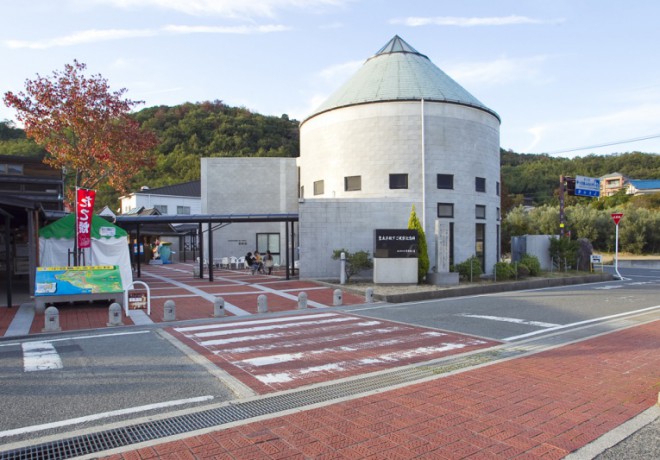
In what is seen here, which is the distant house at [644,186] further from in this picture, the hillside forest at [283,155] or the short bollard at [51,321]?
the short bollard at [51,321]

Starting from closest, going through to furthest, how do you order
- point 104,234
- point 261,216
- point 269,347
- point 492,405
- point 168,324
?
point 492,405, point 269,347, point 168,324, point 104,234, point 261,216

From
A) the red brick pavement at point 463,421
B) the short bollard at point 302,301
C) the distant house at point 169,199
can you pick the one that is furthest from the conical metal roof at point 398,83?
the distant house at point 169,199

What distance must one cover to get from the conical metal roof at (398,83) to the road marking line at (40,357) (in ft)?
61.0

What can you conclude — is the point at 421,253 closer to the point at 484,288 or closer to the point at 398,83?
the point at 484,288

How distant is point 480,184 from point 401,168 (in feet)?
15.5

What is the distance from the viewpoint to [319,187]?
1025 inches

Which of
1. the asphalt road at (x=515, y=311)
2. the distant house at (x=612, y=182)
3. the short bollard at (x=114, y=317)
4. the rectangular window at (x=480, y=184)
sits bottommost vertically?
the asphalt road at (x=515, y=311)

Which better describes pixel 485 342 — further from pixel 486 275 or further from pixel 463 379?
pixel 486 275

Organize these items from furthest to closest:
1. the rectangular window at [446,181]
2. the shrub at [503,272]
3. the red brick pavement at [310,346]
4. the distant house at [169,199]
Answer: the distant house at [169,199] → the rectangular window at [446,181] → the shrub at [503,272] → the red brick pavement at [310,346]

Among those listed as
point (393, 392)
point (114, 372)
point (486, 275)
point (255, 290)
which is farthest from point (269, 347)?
point (486, 275)

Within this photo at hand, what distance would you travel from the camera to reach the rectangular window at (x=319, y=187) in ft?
84.5

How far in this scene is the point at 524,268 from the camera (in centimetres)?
2336

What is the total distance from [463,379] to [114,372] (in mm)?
5246

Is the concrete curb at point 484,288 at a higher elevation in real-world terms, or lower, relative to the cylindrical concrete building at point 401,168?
lower
